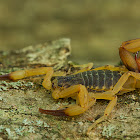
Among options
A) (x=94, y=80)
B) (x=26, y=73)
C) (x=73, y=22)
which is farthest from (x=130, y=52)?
(x=73, y=22)

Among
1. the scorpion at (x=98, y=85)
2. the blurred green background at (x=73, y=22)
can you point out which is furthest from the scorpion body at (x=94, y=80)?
the blurred green background at (x=73, y=22)

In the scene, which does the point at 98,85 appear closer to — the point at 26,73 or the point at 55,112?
the point at 55,112

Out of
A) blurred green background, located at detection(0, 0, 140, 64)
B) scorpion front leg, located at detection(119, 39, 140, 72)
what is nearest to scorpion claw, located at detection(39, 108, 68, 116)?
scorpion front leg, located at detection(119, 39, 140, 72)

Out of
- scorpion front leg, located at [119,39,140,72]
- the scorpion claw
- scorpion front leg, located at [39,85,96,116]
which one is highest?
scorpion front leg, located at [119,39,140,72]

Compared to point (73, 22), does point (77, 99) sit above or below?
below

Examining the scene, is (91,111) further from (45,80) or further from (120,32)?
(120,32)

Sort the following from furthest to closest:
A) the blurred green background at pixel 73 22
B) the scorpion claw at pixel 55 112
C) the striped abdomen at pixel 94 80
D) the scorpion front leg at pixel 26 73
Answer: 1. the blurred green background at pixel 73 22
2. the scorpion front leg at pixel 26 73
3. the striped abdomen at pixel 94 80
4. the scorpion claw at pixel 55 112

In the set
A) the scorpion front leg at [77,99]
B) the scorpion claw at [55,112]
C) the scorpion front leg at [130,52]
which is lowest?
the scorpion claw at [55,112]

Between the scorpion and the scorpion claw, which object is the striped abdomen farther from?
the scorpion claw

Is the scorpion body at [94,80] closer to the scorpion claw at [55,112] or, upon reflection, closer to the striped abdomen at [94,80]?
the striped abdomen at [94,80]
